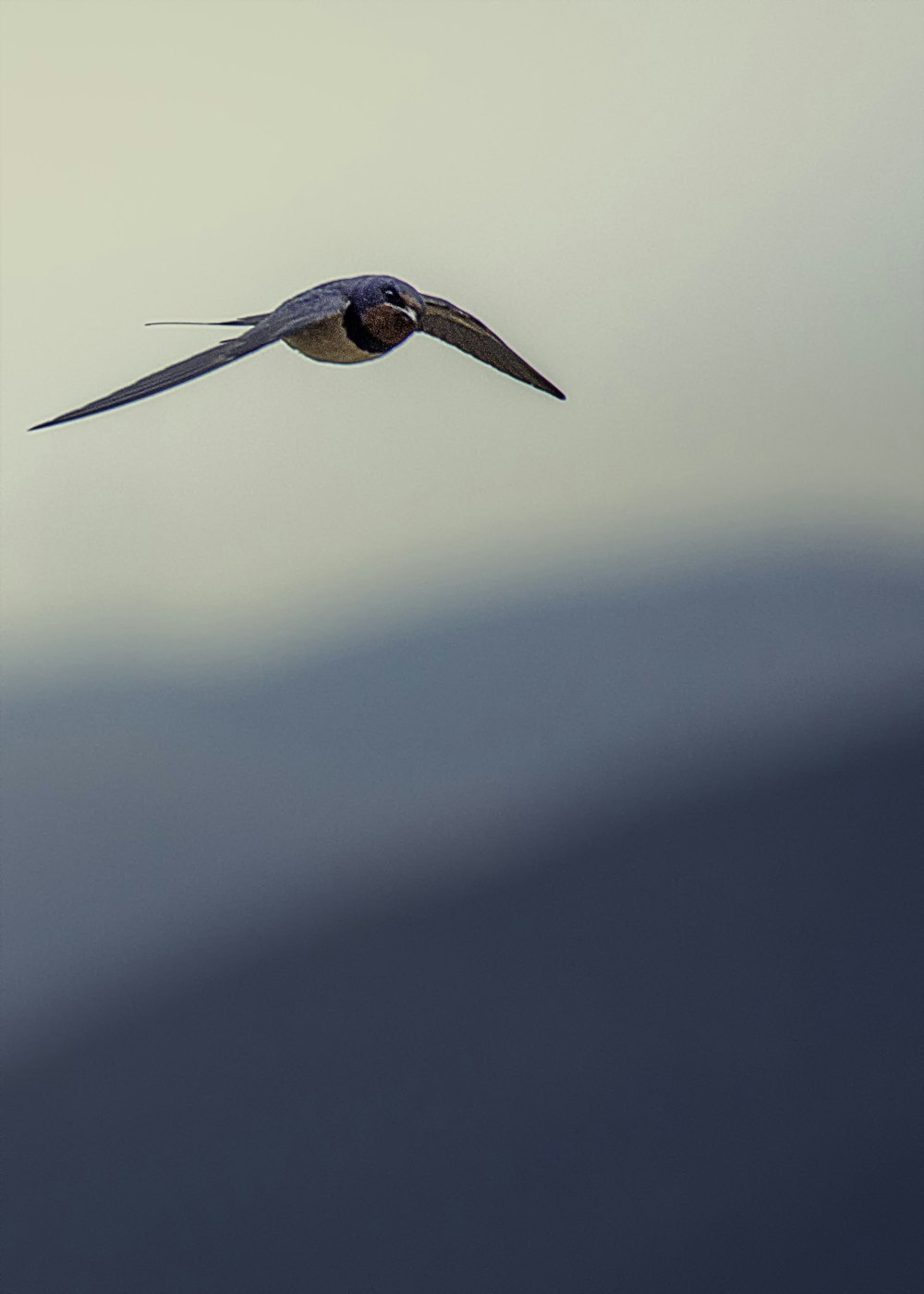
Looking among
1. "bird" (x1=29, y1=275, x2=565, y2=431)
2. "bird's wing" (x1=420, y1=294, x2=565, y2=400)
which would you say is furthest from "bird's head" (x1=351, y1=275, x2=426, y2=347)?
"bird's wing" (x1=420, y1=294, x2=565, y2=400)

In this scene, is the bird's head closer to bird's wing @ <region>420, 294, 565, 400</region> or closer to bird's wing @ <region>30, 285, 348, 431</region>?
bird's wing @ <region>30, 285, 348, 431</region>

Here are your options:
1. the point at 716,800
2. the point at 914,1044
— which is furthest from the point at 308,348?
the point at 716,800

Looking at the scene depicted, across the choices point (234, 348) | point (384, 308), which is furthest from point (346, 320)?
point (234, 348)

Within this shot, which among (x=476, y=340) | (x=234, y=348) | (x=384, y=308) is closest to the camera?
(x=234, y=348)

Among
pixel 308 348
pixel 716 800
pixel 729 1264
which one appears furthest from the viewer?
pixel 716 800

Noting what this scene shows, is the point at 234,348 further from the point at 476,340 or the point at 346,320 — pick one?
the point at 476,340

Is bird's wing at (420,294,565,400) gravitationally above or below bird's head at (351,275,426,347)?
above

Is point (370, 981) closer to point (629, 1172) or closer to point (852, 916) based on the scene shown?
point (629, 1172)
